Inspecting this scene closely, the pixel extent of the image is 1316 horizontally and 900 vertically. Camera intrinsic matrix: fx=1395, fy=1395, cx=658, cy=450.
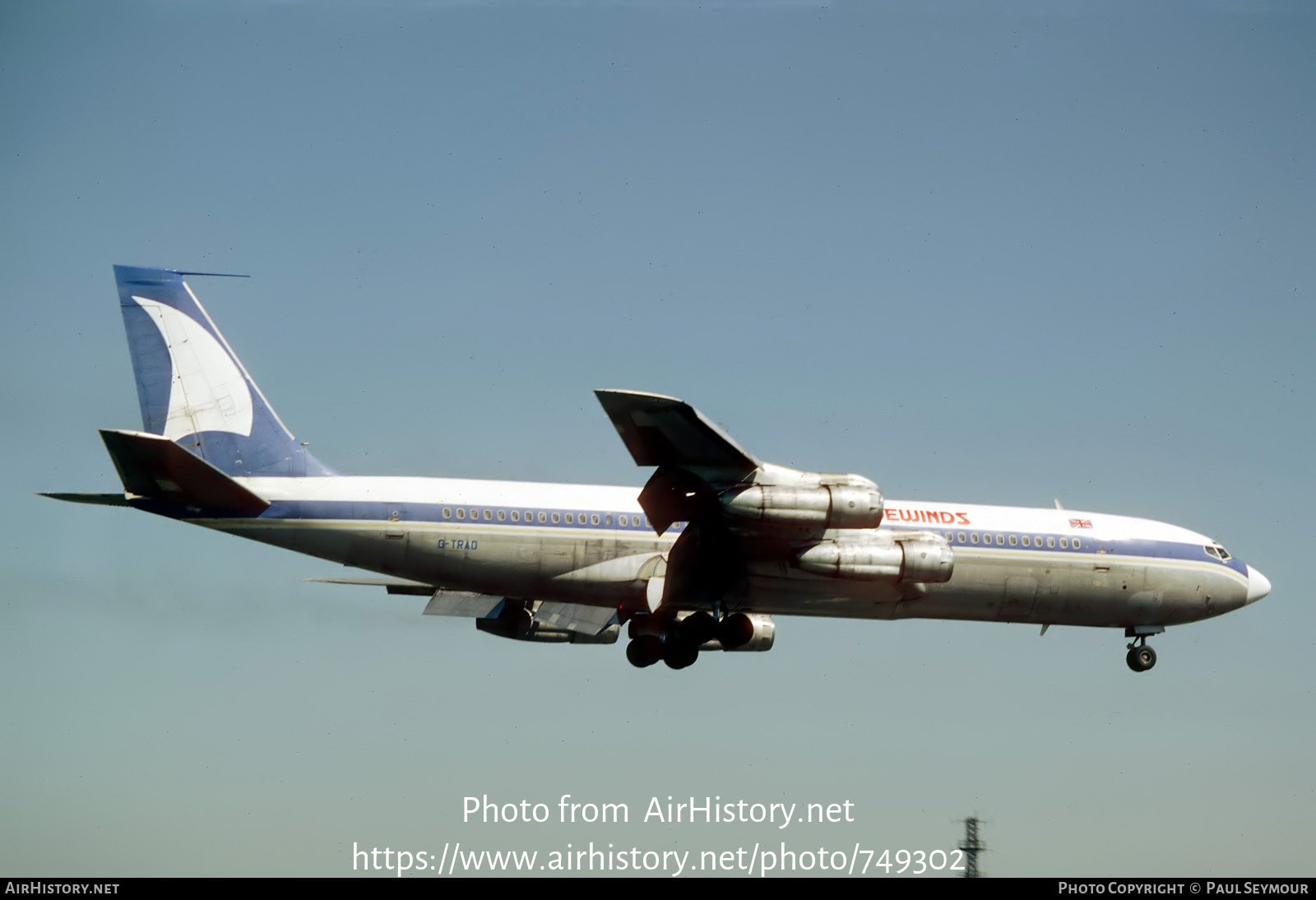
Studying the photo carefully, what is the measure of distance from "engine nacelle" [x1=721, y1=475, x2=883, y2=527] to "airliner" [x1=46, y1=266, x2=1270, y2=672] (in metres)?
0.04

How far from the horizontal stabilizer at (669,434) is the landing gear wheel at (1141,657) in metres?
12.9

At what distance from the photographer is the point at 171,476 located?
26391mm

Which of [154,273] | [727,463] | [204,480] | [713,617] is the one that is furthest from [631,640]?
[154,273]

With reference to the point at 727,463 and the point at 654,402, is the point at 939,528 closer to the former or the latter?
the point at 727,463

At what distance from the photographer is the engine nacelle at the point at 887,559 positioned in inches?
1122

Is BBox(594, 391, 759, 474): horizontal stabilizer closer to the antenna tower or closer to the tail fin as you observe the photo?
the tail fin

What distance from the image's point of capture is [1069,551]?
32.3 m

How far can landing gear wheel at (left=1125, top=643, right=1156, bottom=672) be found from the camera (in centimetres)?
3384

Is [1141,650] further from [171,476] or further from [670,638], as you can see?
[171,476]

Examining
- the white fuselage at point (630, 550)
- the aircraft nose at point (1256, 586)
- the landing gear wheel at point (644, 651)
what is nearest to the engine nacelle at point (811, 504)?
the white fuselage at point (630, 550)

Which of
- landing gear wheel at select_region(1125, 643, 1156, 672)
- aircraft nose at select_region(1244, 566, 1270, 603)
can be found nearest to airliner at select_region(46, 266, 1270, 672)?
landing gear wheel at select_region(1125, 643, 1156, 672)

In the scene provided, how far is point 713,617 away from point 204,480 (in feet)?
35.9

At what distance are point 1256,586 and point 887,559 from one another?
1207 cm
